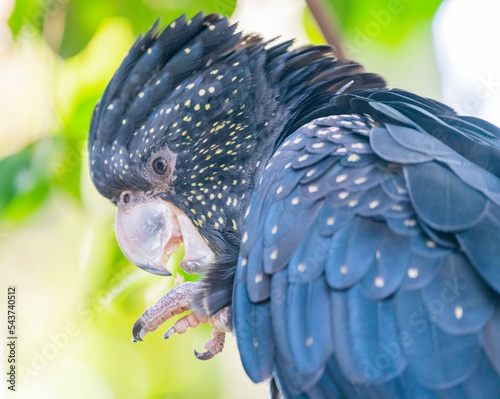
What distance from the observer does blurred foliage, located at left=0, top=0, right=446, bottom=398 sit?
6.95ft

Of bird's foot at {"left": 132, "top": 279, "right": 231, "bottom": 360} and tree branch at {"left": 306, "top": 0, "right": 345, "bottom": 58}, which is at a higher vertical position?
tree branch at {"left": 306, "top": 0, "right": 345, "bottom": 58}

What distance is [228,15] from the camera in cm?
210

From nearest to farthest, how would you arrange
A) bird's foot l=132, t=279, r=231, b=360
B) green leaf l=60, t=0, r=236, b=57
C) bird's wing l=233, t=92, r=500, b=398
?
1. bird's wing l=233, t=92, r=500, b=398
2. bird's foot l=132, t=279, r=231, b=360
3. green leaf l=60, t=0, r=236, b=57

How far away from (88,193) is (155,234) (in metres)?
0.44

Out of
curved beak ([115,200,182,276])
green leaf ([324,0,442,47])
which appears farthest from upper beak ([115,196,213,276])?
green leaf ([324,0,442,47])

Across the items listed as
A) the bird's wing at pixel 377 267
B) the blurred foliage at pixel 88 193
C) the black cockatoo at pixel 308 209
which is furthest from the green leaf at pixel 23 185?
the bird's wing at pixel 377 267

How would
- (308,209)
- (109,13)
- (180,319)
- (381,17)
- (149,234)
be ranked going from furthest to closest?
(109,13), (381,17), (149,234), (180,319), (308,209)

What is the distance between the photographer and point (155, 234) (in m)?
1.95

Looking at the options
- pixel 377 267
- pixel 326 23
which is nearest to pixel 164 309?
pixel 377 267

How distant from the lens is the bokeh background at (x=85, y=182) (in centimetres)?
211

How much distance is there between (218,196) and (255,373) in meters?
0.69

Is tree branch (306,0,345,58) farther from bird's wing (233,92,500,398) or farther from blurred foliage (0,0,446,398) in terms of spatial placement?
bird's wing (233,92,500,398)

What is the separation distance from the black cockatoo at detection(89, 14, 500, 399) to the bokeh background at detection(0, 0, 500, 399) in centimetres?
22

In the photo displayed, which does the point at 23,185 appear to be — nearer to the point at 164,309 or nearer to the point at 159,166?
the point at 159,166
